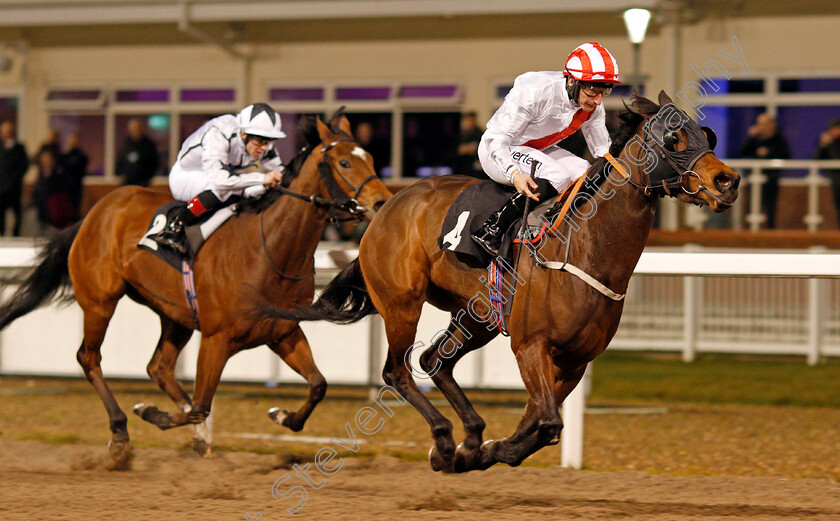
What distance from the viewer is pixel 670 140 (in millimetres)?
3607

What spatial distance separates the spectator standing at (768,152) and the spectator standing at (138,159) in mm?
5799

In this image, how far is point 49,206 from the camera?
1079 cm

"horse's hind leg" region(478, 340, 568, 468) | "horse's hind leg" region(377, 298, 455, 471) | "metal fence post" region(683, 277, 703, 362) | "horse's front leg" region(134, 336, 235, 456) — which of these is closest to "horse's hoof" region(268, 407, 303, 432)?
"horse's front leg" region(134, 336, 235, 456)

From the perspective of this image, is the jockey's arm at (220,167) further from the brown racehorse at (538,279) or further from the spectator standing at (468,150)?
the spectator standing at (468,150)

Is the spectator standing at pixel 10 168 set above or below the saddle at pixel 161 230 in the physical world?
above

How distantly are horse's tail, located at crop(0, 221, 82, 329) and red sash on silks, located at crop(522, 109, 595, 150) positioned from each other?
2.85 metres

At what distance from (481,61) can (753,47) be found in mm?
3088

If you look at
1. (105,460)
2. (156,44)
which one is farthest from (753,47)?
(105,460)

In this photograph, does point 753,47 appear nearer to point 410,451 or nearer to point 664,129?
point 410,451

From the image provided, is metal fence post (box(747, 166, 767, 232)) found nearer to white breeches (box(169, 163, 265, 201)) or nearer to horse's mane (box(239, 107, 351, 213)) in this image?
horse's mane (box(239, 107, 351, 213))

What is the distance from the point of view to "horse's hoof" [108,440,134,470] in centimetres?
512

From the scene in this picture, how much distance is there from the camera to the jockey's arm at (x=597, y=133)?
14.1 feet

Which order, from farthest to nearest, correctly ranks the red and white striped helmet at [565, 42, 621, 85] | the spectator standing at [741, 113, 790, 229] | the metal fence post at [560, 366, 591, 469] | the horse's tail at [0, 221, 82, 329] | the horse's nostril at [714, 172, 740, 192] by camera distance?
the spectator standing at [741, 113, 790, 229]
the horse's tail at [0, 221, 82, 329]
the metal fence post at [560, 366, 591, 469]
the red and white striped helmet at [565, 42, 621, 85]
the horse's nostril at [714, 172, 740, 192]

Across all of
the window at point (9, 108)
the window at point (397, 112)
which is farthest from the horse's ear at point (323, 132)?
the window at point (9, 108)
